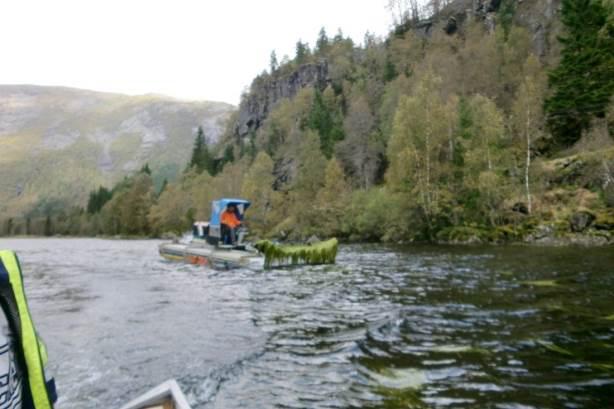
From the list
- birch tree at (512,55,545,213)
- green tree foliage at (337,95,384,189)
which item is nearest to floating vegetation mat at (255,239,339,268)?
birch tree at (512,55,545,213)

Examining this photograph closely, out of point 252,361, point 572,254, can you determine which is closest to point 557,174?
point 572,254

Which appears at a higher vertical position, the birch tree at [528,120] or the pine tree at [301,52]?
the pine tree at [301,52]

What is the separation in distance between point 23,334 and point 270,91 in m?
133

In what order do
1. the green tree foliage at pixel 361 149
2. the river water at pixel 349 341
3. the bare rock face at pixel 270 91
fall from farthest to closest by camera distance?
the bare rock face at pixel 270 91 → the green tree foliage at pixel 361 149 → the river water at pixel 349 341

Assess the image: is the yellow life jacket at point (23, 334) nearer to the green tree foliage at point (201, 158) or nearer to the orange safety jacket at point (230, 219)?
the orange safety jacket at point (230, 219)

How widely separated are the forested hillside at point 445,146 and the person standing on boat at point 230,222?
21.2 metres

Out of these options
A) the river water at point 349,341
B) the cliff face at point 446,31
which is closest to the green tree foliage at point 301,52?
the cliff face at point 446,31

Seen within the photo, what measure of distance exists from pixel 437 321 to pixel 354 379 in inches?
165

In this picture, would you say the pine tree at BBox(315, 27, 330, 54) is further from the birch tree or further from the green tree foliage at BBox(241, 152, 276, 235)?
the birch tree

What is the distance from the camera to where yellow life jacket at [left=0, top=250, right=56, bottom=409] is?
2.48m

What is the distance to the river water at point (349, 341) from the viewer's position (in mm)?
6438

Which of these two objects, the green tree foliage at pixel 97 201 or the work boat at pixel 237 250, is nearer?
the work boat at pixel 237 250

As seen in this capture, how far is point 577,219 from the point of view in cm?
3356

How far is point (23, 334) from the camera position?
257 centimetres
